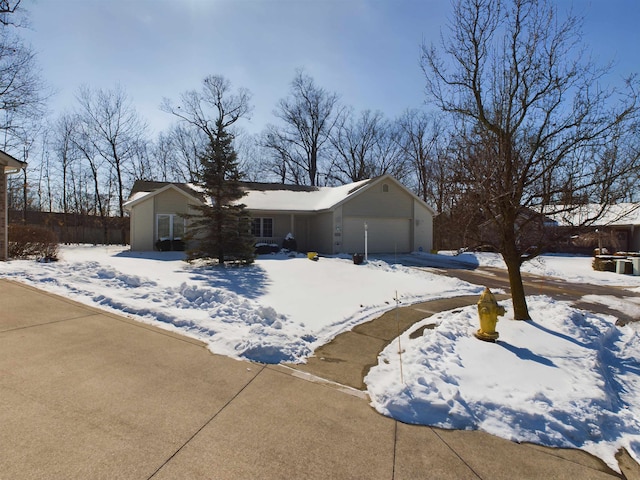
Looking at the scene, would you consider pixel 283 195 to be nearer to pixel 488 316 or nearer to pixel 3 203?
pixel 3 203

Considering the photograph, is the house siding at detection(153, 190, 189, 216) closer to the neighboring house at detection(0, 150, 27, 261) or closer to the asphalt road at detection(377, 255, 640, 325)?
the neighboring house at detection(0, 150, 27, 261)

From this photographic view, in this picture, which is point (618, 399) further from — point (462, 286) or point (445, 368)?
point (462, 286)

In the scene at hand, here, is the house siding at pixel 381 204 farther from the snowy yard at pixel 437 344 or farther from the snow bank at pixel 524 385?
the snow bank at pixel 524 385

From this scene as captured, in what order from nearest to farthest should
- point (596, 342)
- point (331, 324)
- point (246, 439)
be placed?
point (246, 439), point (596, 342), point (331, 324)

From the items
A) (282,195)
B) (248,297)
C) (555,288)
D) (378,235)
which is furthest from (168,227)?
(555,288)

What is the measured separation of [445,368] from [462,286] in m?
7.51

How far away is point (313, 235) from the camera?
23141 millimetres

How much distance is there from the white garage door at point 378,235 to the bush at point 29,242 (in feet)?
45.6

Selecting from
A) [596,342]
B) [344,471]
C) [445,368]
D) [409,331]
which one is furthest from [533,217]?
[344,471]

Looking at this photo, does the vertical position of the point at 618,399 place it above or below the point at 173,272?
below

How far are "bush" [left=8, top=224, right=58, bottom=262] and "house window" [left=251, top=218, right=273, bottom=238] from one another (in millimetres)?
10827

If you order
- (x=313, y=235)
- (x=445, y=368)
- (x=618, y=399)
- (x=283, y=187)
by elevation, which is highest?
(x=283, y=187)

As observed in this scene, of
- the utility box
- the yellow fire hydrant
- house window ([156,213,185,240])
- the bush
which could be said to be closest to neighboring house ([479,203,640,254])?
the yellow fire hydrant

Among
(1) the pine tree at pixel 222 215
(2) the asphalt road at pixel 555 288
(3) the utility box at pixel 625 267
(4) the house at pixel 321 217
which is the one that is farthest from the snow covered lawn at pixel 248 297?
(3) the utility box at pixel 625 267
